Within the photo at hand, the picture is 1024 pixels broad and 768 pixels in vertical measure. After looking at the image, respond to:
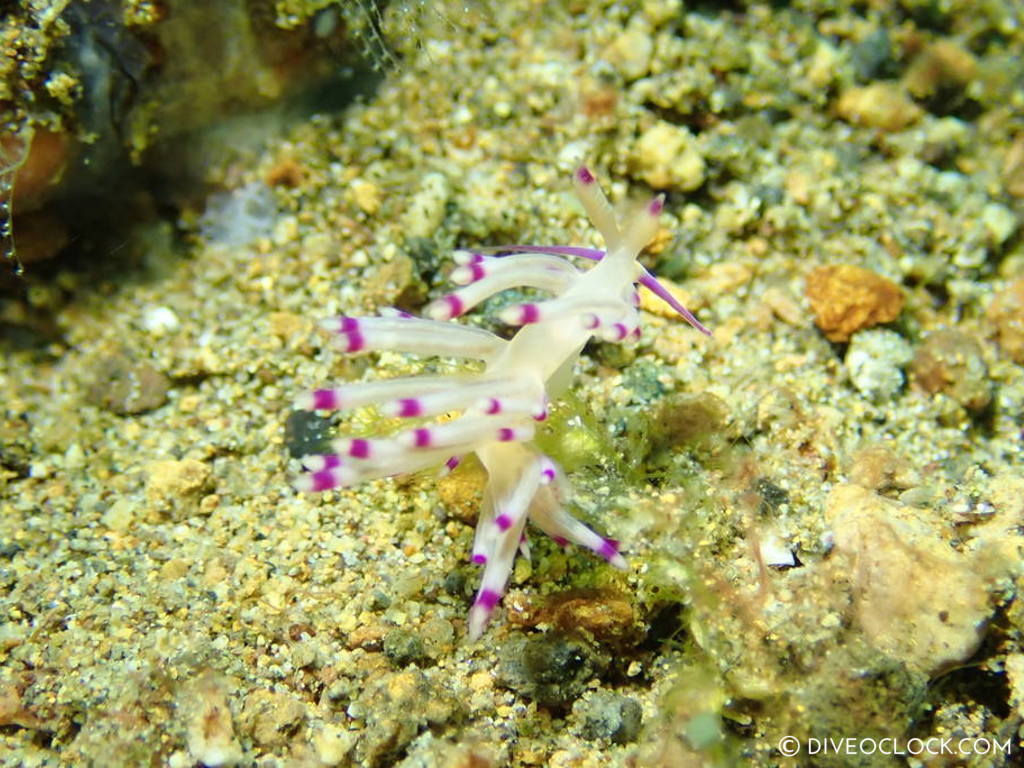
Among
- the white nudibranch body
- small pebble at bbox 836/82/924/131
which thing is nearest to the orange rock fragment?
small pebble at bbox 836/82/924/131

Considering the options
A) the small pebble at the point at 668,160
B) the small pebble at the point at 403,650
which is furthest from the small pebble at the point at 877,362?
the small pebble at the point at 403,650

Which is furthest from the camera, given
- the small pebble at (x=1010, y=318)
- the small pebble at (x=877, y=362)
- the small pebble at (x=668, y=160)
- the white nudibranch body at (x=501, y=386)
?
the small pebble at (x=668, y=160)

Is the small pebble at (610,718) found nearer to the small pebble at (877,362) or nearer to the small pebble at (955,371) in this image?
the small pebble at (877,362)

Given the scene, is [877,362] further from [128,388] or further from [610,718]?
[128,388]

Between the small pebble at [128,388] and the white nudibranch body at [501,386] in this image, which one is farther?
the small pebble at [128,388]

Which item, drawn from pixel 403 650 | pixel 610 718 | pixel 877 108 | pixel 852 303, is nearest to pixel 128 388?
pixel 403 650
